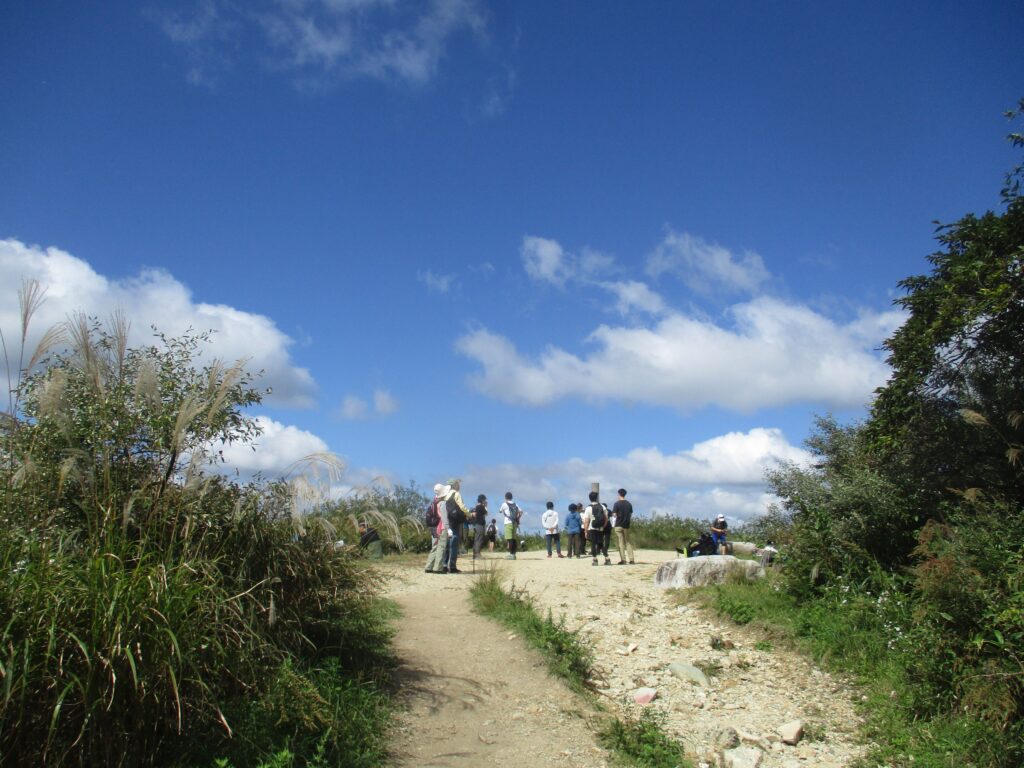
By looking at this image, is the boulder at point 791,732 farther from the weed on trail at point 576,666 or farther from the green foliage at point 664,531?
the green foliage at point 664,531

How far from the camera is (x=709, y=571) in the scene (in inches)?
488

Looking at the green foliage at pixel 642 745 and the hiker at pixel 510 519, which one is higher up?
the hiker at pixel 510 519

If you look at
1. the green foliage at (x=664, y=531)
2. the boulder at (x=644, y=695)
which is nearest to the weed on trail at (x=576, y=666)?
the boulder at (x=644, y=695)

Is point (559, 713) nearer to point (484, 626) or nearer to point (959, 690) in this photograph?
point (484, 626)

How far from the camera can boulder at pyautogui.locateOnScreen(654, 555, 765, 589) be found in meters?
12.3

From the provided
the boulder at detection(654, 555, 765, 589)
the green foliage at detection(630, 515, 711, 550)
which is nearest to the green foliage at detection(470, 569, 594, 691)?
the boulder at detection(654, 555, 765, 589)

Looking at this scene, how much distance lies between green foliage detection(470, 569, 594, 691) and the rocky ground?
18 cm

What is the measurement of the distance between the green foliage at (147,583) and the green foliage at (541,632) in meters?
2.01

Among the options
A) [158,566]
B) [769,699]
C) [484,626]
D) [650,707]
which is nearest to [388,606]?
[484,626]

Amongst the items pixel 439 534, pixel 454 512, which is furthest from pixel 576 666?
pixel 439 534

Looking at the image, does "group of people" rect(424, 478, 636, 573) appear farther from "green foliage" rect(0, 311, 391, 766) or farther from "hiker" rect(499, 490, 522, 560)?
"green foliage" rect(0, 311, 391, 766)

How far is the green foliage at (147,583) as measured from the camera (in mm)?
3783

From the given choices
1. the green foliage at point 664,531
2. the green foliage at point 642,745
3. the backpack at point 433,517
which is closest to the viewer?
the green foliage at point 642,745

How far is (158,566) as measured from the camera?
13.9 feet
